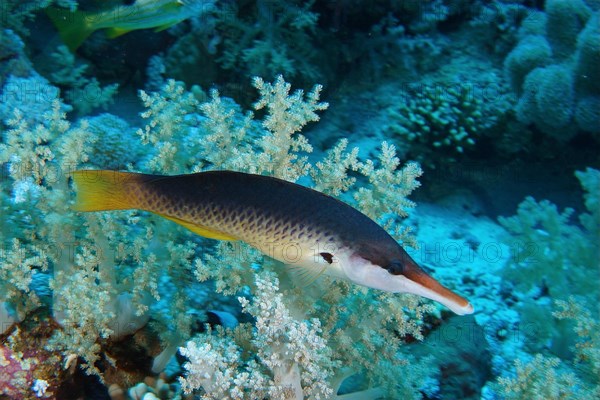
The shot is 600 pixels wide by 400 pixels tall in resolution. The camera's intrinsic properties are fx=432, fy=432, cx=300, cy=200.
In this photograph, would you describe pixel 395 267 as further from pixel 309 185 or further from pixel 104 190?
pixel 309 185

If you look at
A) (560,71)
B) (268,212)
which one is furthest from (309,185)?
(560,71)

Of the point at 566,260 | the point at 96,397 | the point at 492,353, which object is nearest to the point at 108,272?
the point at 96,397

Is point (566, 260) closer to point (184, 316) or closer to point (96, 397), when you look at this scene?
point (184, 316)

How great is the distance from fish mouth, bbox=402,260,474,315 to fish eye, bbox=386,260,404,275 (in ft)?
0.05

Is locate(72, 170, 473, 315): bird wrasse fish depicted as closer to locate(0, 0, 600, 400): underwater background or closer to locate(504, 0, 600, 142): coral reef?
locate(0, 0, 600, 400): underwater background

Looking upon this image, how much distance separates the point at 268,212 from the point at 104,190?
0.73 m

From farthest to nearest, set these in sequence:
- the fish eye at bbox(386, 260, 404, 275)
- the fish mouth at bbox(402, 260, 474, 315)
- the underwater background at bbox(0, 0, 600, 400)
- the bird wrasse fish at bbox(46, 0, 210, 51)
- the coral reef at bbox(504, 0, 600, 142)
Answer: the coral reef at bbox(504, 0, 600, 142) → the bird wrasse fish at bbox(46, 0, 210, 51) → the underwater background at bbox(0, 0, 600, 400) → the fish eye at bbox(386, 260, 404, 275) → the fish mouth at bbox(402, 260, 474, 315)

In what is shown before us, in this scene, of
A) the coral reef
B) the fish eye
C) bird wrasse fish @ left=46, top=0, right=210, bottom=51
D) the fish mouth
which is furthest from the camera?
the coral reef

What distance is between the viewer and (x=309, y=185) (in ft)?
13.7

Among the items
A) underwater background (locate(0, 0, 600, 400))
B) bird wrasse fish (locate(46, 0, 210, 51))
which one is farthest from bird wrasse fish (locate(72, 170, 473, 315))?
bird wrasse fish (locate(46, 0, 210, 51))

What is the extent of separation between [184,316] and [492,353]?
8.41 feet

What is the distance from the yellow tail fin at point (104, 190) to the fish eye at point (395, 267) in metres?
1.17

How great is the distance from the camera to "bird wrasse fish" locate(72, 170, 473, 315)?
6.23ft

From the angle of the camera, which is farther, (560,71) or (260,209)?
(560,71)
